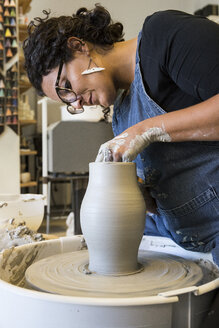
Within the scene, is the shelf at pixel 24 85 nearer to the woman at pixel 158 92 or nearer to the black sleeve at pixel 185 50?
the woman at pixel 158 92

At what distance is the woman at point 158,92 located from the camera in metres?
0.85

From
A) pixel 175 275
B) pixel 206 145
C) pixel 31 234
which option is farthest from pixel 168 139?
pixel 31 234

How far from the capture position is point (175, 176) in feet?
3.36

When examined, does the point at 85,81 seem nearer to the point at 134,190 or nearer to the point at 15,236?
A: the point at 134,190

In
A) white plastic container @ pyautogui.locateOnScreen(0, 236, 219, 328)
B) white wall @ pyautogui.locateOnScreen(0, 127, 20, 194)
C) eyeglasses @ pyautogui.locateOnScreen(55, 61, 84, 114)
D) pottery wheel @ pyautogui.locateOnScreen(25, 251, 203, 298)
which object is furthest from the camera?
white wall @ pyautogui.locateOnScreen(0, 127, 20, 194)

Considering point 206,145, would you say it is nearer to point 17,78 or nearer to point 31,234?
point 31,234

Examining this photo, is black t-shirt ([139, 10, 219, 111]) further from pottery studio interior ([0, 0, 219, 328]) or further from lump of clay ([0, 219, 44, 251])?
lump of clay ([0, 219, 44, 251])

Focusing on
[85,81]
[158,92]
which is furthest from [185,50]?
[85,81]

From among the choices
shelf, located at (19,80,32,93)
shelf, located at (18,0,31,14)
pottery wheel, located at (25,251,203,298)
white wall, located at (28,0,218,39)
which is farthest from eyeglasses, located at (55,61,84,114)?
white wall, located at (28,0,218,39)

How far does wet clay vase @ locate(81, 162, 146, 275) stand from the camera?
87 cm

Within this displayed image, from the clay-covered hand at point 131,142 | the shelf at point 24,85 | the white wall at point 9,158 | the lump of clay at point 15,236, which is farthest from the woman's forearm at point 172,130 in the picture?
the shelf at point 24,85

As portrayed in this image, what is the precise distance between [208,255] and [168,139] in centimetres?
38

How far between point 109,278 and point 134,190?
0.21 m

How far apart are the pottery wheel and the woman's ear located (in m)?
0.58
